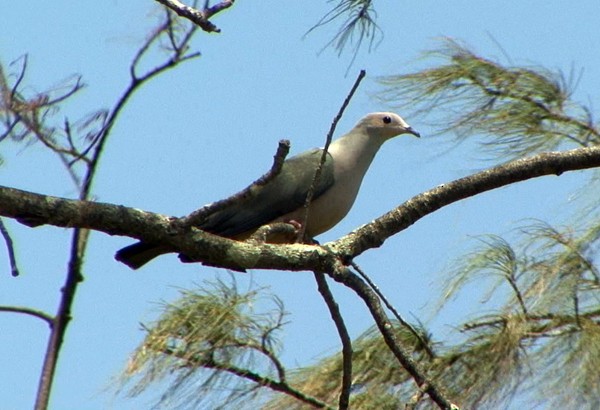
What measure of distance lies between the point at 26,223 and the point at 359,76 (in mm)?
605

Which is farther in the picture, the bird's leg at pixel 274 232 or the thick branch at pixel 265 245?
the bird's leg at pixel 274 232

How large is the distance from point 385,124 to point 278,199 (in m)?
0.54

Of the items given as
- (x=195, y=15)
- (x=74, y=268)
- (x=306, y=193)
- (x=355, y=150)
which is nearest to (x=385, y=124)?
(x=355, y=150)

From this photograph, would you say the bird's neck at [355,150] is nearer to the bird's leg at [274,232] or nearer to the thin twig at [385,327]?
the bird's leg at [274,232]

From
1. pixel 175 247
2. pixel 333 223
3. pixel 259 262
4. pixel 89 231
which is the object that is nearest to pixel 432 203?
pixel 259 262

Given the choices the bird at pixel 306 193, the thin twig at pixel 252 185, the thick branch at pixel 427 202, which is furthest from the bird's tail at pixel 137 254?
the thin twig at pixel 252 185

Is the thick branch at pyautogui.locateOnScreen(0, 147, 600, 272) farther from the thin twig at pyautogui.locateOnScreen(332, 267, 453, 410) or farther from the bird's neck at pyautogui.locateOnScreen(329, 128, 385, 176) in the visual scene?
the bird's neck at pyautogui.locateOnScreen(329, 128, 385, 176)

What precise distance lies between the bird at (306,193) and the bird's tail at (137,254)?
26cm

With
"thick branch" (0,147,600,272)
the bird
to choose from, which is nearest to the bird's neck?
the bird

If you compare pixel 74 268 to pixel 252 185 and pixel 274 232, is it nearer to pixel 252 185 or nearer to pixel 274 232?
pixel 252 185

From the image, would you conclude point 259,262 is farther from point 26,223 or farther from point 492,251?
point 492,251

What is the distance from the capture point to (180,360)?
286 cm

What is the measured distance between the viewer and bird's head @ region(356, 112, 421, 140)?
3801 mm

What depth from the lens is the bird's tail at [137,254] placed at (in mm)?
2973
